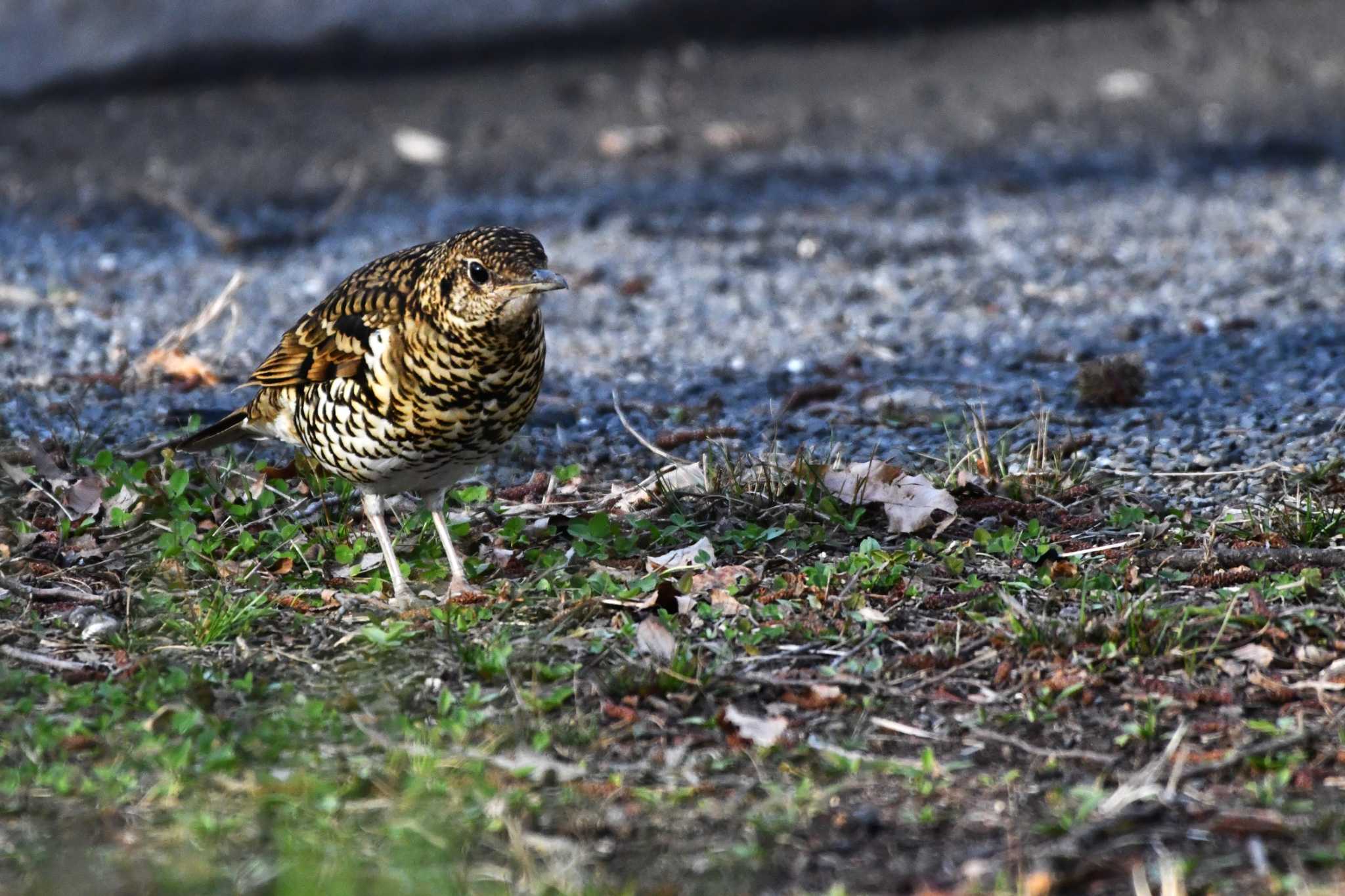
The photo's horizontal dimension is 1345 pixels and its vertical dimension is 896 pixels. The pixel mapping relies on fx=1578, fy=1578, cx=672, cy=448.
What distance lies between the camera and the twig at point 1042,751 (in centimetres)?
355

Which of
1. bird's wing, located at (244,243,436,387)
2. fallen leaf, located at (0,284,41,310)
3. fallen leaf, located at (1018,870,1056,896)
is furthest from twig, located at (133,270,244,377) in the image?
fallen leaf, located at (1018,870,1056,896)

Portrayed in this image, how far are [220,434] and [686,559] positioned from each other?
1697 mm

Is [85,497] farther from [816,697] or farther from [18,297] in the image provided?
[18,297]

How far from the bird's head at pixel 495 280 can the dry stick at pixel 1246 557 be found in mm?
1876

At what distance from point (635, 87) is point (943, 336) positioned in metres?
5.10

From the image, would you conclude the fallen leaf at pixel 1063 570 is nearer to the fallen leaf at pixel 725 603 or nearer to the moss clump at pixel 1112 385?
the fallen leaf at pixel 725 603

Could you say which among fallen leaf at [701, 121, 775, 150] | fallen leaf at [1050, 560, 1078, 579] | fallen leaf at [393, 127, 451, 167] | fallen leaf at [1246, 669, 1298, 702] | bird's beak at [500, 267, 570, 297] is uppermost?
bird's beak at [500, 267, 570, 297]

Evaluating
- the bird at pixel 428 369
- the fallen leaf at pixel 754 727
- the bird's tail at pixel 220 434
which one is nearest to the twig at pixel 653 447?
the bird at pixel 428 369

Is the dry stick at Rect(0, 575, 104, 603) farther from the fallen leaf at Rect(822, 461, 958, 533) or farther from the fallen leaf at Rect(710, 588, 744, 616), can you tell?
the fallen leaf at Rect(822, 461, 958, 533)

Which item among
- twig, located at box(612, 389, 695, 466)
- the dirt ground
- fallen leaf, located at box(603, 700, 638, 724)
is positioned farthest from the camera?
twig, located at box(612, 389, 695, 466)

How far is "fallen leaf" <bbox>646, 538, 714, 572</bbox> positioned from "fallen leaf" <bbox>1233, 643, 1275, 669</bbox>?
149 centimetres

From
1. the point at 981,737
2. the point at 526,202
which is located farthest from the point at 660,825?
the point at 526,202

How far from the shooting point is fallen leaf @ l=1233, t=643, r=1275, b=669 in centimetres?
391

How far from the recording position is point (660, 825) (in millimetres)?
3334
